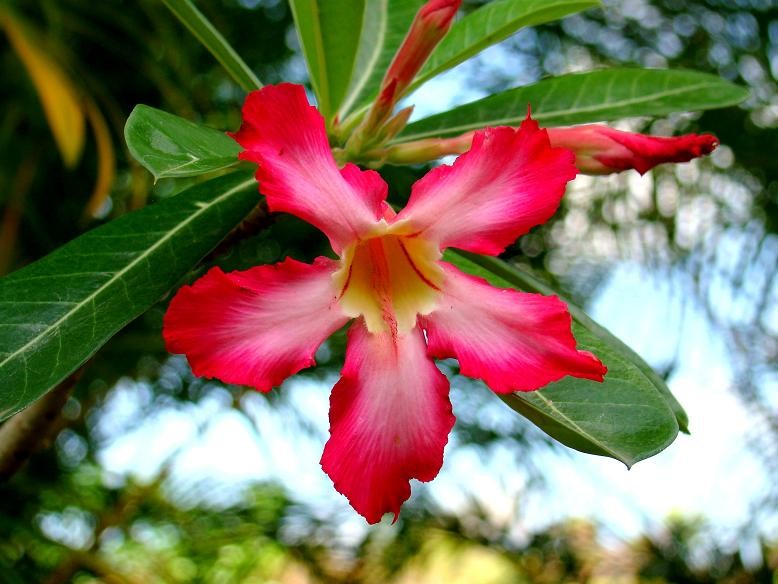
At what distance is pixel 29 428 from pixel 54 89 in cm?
89

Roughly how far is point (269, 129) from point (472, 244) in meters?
0.17

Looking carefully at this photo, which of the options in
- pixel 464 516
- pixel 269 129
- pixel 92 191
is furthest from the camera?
pixel 92 191

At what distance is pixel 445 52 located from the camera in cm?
88

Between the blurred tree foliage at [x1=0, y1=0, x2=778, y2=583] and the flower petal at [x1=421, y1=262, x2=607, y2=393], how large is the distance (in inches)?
36.4

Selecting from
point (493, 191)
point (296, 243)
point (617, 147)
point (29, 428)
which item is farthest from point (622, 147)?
point (296, 243)

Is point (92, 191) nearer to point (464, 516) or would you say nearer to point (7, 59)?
point (7, 59)

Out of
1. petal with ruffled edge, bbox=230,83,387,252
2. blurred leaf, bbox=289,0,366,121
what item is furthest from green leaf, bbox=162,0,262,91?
petal with ruffled edge, bbox=230,83,387,252

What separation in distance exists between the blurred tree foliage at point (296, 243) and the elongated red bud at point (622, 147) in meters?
0.83

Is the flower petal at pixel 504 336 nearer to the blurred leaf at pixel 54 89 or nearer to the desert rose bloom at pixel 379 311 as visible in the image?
the desert rose bloom at pixel 379 311

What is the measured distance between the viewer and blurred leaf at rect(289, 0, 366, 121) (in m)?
0.82

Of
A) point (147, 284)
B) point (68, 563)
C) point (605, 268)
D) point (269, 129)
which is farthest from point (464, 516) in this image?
point (269, 129)

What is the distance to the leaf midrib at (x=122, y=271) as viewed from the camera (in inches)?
23.0

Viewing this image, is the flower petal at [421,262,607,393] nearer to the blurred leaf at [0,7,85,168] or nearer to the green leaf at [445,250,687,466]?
the green leaf at [445,250,687,466]

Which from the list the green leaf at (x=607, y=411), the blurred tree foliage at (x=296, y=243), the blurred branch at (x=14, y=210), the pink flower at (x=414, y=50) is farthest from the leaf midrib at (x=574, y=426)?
the blurred branch at (x=14, y=210)
